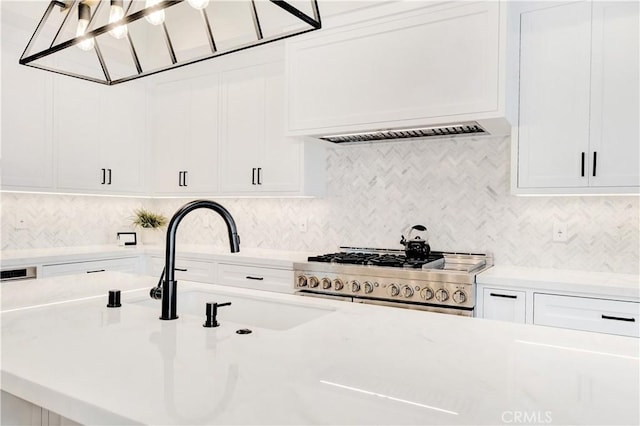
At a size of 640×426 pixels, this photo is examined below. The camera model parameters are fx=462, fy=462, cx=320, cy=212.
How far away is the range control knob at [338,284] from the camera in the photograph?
2885 millimetres

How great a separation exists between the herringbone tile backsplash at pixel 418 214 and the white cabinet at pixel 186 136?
0.43 meters

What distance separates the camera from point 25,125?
11.3 ft

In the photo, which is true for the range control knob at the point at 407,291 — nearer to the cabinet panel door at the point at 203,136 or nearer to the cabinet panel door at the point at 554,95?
the cabinet panel door at the point at 554,95

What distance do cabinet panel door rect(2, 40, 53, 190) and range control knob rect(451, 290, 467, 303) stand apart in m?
3.08

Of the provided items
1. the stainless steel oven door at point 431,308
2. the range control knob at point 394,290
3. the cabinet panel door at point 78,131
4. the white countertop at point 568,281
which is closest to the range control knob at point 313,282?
the stainless steel oven door at point 431,308

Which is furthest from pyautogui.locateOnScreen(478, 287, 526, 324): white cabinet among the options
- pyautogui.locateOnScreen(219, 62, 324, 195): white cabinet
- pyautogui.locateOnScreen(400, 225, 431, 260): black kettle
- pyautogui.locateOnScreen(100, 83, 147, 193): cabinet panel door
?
pyautogui.locateOnScreen(100, 83, 147, 193): cabinet panel door

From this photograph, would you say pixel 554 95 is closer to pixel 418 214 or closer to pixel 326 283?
pixel 418 214

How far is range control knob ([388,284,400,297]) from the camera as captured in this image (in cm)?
270

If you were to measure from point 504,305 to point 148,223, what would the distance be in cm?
320

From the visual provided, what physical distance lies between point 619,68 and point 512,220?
1.08 m

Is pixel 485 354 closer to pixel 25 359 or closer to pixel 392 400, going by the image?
pixel 392 400

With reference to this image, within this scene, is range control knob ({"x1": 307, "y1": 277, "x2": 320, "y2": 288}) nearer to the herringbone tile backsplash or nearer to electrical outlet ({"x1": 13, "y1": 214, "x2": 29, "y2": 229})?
the herringbone tile backsplash

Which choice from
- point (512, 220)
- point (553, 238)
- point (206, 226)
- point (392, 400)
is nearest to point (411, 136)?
point (512, 220)

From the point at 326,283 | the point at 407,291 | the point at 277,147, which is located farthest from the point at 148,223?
the point at 407,291
